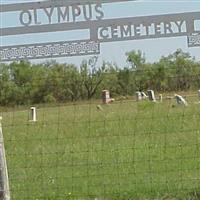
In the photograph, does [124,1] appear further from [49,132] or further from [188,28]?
[49,132]

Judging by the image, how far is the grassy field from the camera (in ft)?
25.6

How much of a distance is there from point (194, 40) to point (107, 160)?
3.32 metres

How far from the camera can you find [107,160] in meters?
10.1

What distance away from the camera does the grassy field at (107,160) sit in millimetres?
7797

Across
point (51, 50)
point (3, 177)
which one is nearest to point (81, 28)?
point (51, 50)

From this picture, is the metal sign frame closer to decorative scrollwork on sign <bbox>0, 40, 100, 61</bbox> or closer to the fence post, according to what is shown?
decorative scrollwork on sign <bbox>0, 40, 100, 61</bbox>

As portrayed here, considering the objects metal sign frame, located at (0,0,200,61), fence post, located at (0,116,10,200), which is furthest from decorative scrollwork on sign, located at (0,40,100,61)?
fence post, located at (0,116,10,200)

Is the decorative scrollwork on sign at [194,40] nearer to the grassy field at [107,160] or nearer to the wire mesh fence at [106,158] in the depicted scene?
the wire mesh fence at [106,158]

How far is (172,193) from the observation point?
291 inches

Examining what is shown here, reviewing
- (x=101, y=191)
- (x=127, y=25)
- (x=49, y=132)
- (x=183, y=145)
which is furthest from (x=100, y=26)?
(x=49, y=132)

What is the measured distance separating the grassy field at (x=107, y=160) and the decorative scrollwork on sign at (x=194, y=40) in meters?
1.76

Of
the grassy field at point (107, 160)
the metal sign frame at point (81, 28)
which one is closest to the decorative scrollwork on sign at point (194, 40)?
the metal sign frame at point (81, 28)

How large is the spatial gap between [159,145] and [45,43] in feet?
15.0

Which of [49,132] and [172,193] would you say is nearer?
[172,193]
